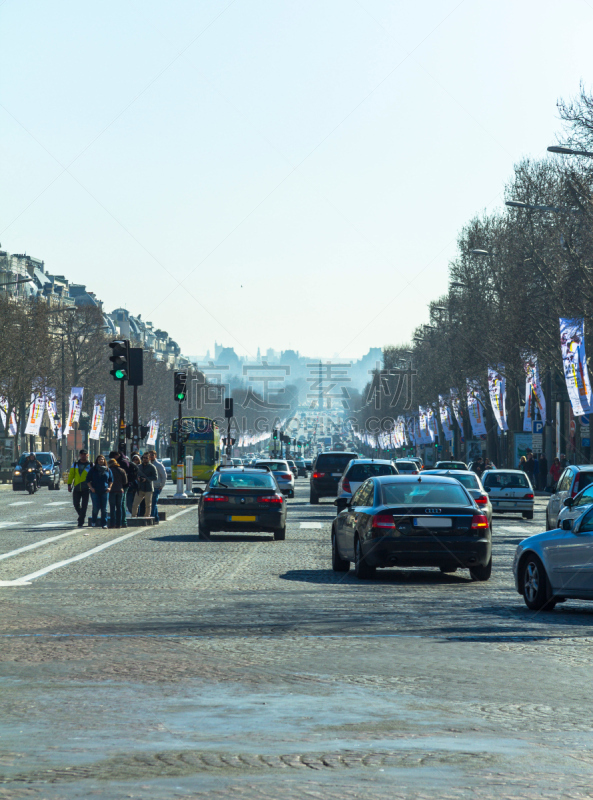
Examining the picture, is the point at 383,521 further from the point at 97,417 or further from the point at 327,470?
the point at 97,417

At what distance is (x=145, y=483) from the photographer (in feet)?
106

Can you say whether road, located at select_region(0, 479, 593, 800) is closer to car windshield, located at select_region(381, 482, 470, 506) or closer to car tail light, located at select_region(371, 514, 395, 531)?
car tail light, located at select_region(371, 514, 395, 531)

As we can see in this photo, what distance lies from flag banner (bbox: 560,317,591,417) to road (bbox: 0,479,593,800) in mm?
28574

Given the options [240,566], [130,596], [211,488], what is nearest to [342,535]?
[240,566]

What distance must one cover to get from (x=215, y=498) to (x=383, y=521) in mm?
→ 9486

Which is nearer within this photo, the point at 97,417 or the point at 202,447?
the point at 202,447

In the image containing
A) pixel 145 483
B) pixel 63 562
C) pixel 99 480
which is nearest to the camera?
pixel 63 562

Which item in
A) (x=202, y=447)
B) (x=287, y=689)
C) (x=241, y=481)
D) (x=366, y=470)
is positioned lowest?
(x=287, y=689)

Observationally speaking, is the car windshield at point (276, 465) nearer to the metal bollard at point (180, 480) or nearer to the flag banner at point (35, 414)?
the metal bollard at point (180, 480)

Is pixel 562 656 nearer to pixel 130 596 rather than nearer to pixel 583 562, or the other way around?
pixel 583 562

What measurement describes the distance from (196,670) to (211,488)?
17310 millimetres

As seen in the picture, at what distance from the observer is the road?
624cm

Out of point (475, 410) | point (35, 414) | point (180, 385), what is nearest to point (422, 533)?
point (180, 385)

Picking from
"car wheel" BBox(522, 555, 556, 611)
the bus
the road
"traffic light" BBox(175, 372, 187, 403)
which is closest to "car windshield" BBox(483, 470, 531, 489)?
"traffic light" BBox(175, 372, 187, 403)
